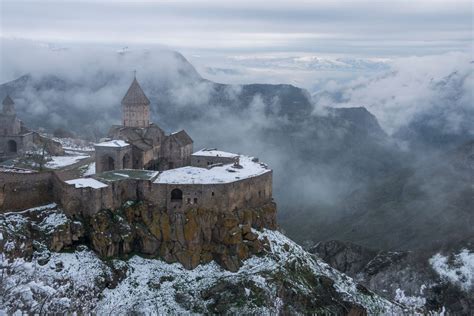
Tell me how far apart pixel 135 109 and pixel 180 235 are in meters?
20.4

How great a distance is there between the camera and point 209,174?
192 ft

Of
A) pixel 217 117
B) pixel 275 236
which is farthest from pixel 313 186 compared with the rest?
pixel 275 236

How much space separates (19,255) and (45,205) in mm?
9451

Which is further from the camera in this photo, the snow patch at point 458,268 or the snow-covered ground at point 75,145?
the snow patch at point 458,268

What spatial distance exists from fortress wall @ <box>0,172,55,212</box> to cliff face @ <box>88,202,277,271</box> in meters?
5.68

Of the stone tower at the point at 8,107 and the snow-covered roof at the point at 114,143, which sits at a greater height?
the stone tower at the point at 8,107

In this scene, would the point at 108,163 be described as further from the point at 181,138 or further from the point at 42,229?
the point at 42,229

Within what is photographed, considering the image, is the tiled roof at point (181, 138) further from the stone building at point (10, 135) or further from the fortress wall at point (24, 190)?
the stone building at point (10, 135)

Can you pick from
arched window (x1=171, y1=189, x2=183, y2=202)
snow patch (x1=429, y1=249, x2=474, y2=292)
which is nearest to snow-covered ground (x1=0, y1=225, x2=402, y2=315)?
arched window (x1=171, y1=189, x2=183, y2=202)

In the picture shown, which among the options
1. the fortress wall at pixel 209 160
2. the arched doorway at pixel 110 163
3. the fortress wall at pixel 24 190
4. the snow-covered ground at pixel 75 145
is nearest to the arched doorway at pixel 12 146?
the snow-covered ground at pixel 75 145

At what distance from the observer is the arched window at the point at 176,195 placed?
54875mm

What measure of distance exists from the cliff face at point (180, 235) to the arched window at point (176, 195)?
55.8 inches

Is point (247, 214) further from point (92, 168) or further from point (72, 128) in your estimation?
point (72, 128)

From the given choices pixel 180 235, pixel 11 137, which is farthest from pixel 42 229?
pixel 11 137
